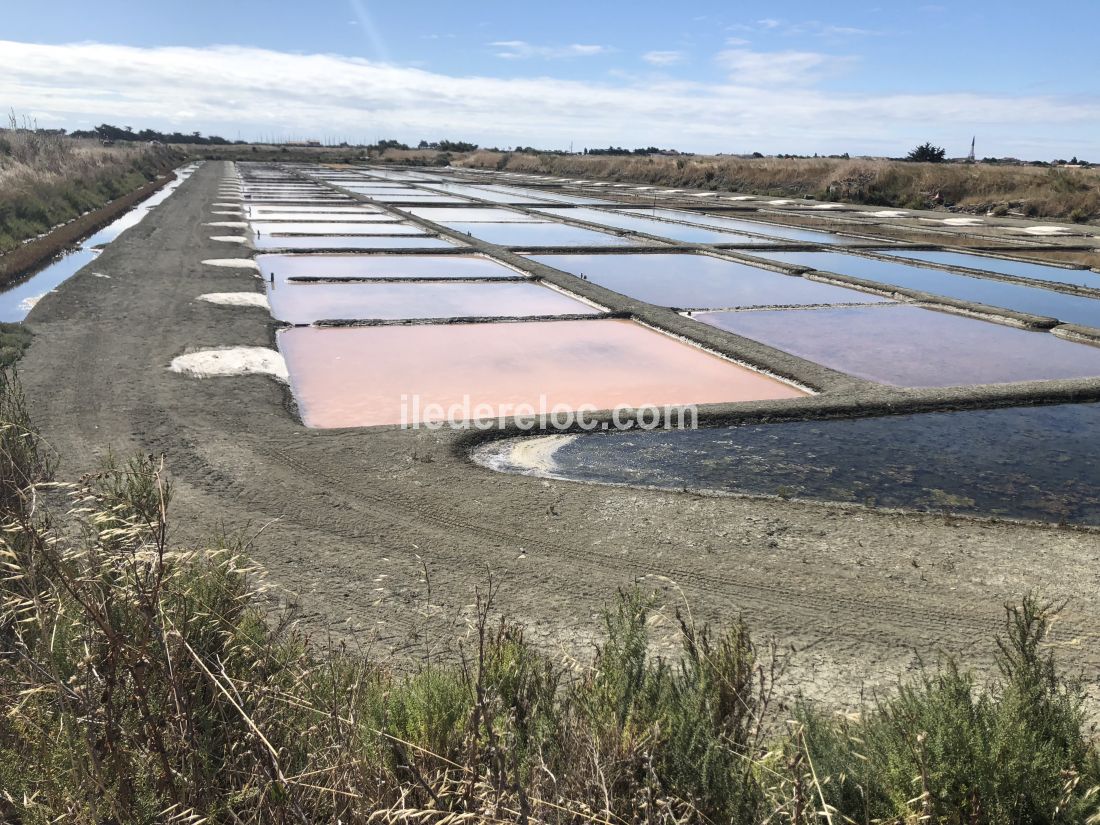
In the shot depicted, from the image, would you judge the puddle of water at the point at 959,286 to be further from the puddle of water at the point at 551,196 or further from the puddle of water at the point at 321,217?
the puddle of water at the point at 551,196

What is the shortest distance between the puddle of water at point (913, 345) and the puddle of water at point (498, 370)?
55.1 inches

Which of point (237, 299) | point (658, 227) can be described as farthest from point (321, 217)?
point (237, 299)

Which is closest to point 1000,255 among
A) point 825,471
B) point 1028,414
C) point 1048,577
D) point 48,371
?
point 1028,414

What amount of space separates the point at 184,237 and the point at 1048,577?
1841 centimetres

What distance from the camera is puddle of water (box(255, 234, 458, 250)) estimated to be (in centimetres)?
1856

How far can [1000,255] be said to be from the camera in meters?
20.6

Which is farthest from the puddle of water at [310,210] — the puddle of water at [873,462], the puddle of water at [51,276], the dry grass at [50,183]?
the puddle of water at [873,462]

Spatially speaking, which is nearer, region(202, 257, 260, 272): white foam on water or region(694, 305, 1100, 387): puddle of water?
region(694, 305, 1100, 387): puddle of water

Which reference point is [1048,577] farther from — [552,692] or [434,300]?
[434,300]

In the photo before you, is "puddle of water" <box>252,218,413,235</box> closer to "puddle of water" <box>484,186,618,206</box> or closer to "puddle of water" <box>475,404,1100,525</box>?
"puddle of water" <box>484,186,618,206</box>

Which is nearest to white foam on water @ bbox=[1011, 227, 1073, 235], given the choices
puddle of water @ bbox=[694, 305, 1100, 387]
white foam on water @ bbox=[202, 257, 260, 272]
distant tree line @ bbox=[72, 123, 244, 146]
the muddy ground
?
puddle of water @ bbox=[694, 305, 1100, 387]

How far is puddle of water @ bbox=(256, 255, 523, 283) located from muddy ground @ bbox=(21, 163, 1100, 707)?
26.9ft

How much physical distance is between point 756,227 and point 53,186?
21.5 m

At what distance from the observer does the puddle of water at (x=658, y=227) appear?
73.8 feet
